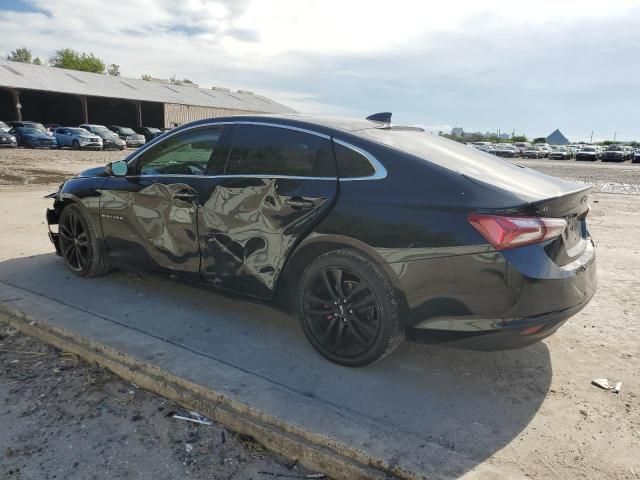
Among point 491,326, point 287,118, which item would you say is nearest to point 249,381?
point 491,326

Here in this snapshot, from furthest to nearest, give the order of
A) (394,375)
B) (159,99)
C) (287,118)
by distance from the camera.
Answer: (159,99) < (287,118) < (394,375)

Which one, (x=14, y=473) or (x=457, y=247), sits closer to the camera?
(x=14, y=473)

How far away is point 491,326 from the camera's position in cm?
279

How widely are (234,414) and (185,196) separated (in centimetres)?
183

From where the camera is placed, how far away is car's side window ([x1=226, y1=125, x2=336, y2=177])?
3355 mm

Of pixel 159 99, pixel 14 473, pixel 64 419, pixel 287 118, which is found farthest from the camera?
pixel 159 99

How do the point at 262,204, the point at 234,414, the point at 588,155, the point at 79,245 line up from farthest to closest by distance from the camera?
the point at 588,155
the point at 79,245
the point at 262,204
the point at 234,414

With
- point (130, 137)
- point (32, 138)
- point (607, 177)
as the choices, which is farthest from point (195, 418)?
point (130, 137)

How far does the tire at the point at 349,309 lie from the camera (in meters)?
3.05

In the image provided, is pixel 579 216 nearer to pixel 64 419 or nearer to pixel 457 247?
pixel 457 247

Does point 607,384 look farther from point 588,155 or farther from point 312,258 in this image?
point 588,155

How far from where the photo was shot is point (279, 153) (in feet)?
11.6

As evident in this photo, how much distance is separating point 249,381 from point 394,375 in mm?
928

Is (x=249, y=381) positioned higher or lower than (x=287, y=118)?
lower
